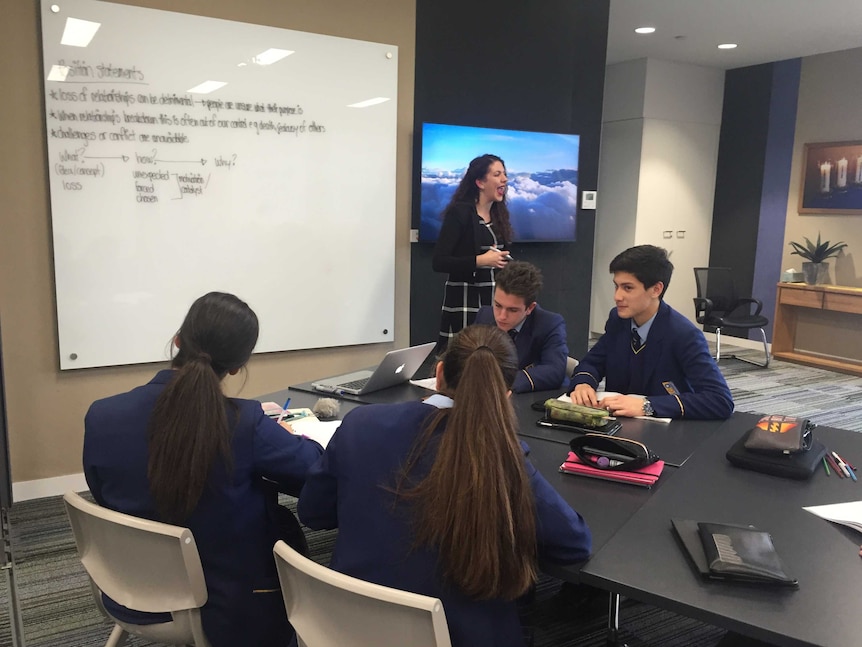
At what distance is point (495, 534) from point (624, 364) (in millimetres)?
1527

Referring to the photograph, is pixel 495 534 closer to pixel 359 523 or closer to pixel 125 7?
pixel 359 523

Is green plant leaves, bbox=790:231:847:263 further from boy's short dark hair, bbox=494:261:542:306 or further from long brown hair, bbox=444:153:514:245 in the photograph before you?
boy's short dark hair, bbox=494:261:542:306

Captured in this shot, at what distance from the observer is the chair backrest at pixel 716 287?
258 inches

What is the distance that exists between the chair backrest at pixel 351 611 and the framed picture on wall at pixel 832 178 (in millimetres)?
6618

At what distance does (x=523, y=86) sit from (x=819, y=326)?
13.9ft

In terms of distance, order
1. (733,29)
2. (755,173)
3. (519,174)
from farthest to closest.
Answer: (755,173)
(733,29)
(519,174)

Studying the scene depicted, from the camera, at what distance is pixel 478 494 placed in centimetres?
116

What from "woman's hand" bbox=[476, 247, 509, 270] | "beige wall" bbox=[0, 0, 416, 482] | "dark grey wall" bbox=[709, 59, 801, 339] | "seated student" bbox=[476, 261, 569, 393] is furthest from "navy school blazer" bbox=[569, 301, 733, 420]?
"dark grey wall" bbox=[709, 59, 801, 339]

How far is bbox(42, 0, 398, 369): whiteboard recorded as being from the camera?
315 cm

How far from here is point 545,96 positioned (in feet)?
14.4

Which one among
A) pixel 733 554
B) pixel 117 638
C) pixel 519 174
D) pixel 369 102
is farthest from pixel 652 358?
pixel 369 102

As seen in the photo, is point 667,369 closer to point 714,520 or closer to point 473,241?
point 714,520

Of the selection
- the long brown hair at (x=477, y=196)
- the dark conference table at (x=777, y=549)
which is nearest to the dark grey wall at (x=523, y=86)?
the long brown hair at (x=477, y=196)

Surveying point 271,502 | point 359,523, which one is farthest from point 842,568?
point 271,502
